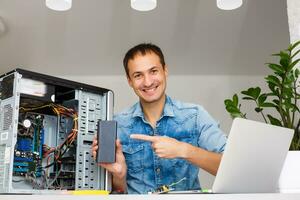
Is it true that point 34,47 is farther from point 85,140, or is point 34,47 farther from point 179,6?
point 85,140

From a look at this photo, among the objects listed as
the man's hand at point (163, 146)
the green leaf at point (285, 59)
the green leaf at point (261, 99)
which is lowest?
the man's hand at point (163, 146)

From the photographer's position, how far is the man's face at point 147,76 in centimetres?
149

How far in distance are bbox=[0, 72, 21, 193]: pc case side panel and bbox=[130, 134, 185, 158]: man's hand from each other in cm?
29

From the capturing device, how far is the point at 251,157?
Answer: 75 centimetres

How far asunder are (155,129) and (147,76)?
8.0 inches

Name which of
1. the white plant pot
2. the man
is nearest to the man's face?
the man

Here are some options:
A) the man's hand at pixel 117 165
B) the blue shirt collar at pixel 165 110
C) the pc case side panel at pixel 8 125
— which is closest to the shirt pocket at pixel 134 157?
the blue shirt collar at pixel 165 110

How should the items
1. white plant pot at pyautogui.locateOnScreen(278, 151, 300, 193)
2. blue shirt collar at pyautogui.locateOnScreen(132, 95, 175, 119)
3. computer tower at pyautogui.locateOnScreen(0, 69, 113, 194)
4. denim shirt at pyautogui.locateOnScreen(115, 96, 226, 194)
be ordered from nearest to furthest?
1. white plant pot at pyautogui.locateOnScreen(278, 151, 300, 193)
2. computer tower at pyautogui.locateOnScreen(0, 69, 113, 194)
3. denim shirt at pyautogui.locateOnScreen(115, 96, 226, 194)
4. blue shirt collar at pyautogui.locateOnScreen(132, 95, 175, 119)

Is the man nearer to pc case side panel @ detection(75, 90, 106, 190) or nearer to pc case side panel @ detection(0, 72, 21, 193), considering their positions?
pc case side panel @ detection(75, 90, 106, 190)

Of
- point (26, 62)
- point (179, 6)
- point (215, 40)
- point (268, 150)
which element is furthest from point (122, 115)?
point (26, 62)

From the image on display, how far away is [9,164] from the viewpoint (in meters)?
0.95

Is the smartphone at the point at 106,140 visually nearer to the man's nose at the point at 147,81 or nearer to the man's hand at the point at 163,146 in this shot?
the man's hand at the point at 163,146

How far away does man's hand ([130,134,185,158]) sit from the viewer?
1.02m

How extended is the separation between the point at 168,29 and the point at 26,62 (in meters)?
1.15
